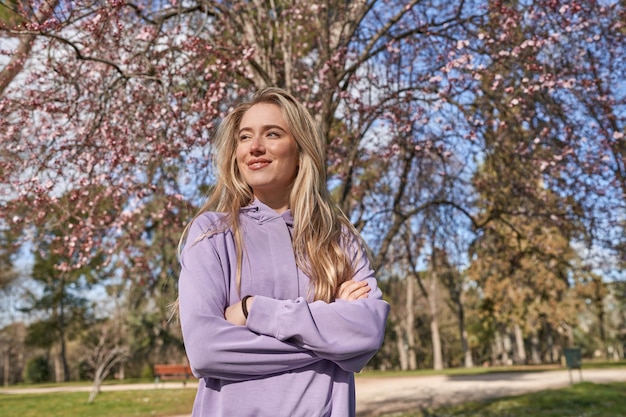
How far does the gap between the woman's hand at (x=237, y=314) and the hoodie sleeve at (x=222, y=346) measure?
0.08ft

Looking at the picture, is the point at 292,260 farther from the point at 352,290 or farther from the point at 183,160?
the point at 183,160

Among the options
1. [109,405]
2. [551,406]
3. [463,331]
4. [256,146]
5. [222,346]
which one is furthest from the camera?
[463,331]

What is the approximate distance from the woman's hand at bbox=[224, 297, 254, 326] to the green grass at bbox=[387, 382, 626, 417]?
9270 millimetres

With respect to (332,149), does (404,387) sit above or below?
below

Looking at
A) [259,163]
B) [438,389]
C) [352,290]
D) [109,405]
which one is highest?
[259,163]

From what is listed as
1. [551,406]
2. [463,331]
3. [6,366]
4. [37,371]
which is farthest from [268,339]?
[6,366]

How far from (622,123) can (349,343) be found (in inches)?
248

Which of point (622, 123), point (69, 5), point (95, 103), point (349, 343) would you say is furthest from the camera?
point (622, 123)

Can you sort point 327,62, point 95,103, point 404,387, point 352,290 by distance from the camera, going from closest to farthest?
point 352,290
point 95,103
point 327,62
point 404,387

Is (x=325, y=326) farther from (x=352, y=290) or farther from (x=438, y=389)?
(x=438, y=389)

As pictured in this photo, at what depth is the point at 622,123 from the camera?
671 centimetres

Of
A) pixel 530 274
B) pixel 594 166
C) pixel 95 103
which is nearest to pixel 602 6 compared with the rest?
pixel 594 166

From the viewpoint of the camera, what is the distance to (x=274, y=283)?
5.72 feet

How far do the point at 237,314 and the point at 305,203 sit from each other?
44cm
